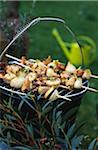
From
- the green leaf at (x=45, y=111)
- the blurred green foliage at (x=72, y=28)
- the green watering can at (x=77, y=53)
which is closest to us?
the green leaf at (x=45, y=111)

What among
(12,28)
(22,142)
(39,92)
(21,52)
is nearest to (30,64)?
(39,92)

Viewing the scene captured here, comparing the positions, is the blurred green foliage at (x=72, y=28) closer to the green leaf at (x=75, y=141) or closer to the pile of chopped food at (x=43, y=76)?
the pile of chopped food at (x=43, y=76)

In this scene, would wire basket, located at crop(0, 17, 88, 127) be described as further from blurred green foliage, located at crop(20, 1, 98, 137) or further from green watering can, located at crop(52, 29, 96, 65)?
green watering can, located at crop(52, 29, 96, 65)

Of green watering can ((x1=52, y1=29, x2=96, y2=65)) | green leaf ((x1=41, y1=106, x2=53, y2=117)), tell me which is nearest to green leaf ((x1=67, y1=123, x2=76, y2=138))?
green leaf ((x1=41, y1=106, x2=53, y2=117))

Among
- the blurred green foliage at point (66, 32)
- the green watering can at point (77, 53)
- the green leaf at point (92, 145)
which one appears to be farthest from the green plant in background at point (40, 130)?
the green watering can at point (77, 53)

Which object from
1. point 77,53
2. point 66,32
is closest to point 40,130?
point 77,53

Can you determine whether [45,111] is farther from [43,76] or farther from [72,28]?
[72,28]
